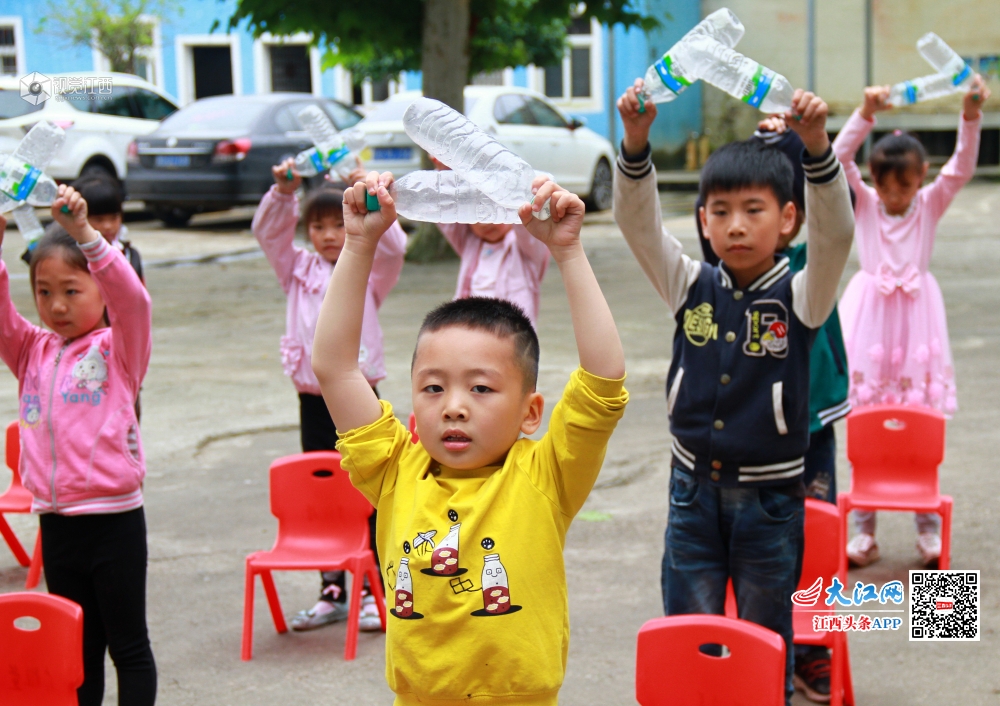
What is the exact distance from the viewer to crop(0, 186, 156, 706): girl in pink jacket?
2.76 metres

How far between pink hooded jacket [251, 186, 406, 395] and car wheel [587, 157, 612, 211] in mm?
11454

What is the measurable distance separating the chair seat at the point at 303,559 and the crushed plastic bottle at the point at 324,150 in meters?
1.32

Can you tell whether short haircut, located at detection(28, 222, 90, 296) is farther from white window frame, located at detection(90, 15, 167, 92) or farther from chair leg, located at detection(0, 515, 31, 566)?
white window frame, located at detection(90, 15, 167, 92)

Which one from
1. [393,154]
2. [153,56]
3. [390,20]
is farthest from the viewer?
[153,56]

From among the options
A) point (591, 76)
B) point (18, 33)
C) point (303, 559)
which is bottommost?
point (303, 559)

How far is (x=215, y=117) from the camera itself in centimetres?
1355

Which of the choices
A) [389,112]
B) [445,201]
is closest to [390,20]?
[389,112]

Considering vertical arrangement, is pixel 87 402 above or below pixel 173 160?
below

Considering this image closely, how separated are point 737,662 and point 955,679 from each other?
1.41m

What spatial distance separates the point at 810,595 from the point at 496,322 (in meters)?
1.57

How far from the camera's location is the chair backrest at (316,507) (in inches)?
144

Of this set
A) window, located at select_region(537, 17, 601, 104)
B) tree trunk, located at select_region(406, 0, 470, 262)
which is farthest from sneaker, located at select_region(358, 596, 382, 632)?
window, located at select_region(537, 17, 601, 104)

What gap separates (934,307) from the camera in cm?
432

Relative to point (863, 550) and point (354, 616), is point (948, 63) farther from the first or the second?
point (354, 616)
